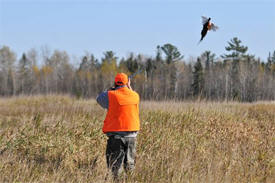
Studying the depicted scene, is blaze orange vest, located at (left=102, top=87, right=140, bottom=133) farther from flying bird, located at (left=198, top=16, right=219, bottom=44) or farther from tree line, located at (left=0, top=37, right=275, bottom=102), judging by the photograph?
tree line, located at (left=0, top=37, right=275, bottom=102)

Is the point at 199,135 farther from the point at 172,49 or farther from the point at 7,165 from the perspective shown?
the point at 172,49

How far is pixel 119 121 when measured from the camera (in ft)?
18.5

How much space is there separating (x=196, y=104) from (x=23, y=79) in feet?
182

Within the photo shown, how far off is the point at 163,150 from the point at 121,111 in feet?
5.94

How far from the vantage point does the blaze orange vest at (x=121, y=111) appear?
5.64m

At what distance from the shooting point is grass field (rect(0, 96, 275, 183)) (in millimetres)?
5641

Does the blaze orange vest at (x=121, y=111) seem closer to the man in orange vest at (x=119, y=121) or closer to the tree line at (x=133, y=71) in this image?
the man in orange vest at (x=119, y=121)

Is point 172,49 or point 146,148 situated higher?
point 172,49

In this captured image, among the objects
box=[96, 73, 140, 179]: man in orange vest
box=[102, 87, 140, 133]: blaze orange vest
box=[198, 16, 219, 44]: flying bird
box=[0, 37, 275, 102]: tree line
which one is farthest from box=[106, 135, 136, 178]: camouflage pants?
box=[0, 37, 275, 102]: tree line

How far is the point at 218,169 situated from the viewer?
5.83 meters

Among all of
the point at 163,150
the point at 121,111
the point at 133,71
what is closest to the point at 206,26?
the point at 121,111

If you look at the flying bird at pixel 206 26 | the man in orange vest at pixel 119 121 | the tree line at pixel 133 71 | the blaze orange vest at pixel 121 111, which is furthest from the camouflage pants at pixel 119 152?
the tree line at pixel 133 71

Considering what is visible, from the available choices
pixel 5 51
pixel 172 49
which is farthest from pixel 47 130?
pixel 5 51

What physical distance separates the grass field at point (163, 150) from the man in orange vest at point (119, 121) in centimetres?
32
